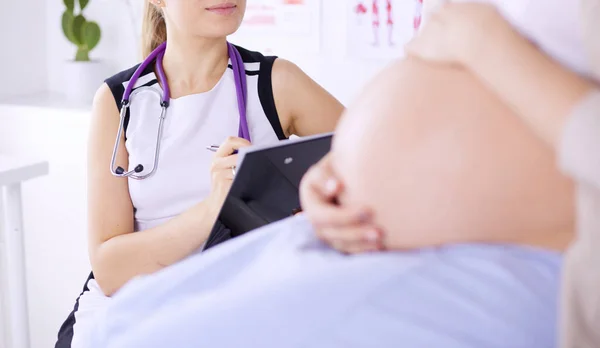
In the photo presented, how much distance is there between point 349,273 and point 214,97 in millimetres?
847

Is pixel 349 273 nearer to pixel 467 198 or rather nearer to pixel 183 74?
pixel 467 198

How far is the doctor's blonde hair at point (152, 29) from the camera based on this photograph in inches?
58.1

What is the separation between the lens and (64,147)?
84.6 inches

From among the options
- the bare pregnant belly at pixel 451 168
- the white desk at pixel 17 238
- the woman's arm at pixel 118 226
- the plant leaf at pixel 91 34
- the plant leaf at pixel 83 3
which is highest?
the bare pregnant belly at pixel 451 168

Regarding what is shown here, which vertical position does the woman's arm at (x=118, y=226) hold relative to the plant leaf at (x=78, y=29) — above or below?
below

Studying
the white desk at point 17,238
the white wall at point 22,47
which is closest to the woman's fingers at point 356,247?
the white desk at point 17,238

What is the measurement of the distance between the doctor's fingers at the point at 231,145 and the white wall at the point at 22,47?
166 cm

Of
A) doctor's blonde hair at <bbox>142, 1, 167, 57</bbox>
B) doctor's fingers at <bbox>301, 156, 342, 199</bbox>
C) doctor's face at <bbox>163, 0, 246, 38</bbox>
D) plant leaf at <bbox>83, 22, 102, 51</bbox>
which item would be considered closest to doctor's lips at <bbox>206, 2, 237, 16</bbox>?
doctor's face at <bbox>163, 0, 246, 38</bbox>

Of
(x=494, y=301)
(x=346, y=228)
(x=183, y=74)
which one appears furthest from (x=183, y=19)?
(x=494, y=301)

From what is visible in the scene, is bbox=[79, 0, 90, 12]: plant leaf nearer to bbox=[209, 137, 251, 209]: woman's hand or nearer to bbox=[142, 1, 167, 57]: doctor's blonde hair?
bbox=[142, 1, 167, 57]: doctor's blonde hair

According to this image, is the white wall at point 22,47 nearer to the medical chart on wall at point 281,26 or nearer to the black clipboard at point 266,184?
the medical chart on wall at point 281,26

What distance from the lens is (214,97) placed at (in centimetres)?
136

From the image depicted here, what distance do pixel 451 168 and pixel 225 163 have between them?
22.7 inches

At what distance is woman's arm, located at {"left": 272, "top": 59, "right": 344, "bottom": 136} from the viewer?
138cm
